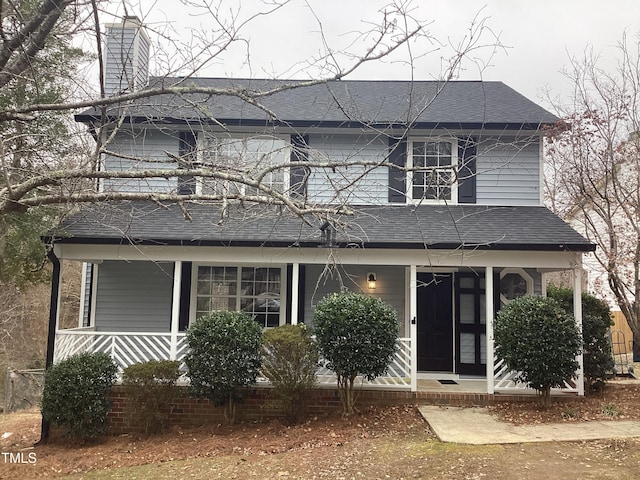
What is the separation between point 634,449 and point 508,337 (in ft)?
8.03

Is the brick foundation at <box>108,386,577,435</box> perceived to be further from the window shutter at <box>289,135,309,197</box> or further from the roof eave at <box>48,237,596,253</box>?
the window shutter at <box>289,135,309,197</box>

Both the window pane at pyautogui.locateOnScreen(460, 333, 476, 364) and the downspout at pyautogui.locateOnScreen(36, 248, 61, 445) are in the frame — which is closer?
the downspout at pyautogui.locateOnScreen(36, 248, 61, 445)

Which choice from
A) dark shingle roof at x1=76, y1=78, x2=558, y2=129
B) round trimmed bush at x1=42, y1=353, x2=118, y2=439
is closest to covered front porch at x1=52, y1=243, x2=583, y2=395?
round trimmed bush at x1=42, y1=353, x2=118, y2=439

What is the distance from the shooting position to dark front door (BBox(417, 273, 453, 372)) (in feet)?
35.1

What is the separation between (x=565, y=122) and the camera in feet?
33.6

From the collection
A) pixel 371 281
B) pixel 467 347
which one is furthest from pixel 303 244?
pixel 467 347

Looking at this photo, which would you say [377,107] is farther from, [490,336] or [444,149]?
[490,336]

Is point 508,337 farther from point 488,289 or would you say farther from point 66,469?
point 66,469

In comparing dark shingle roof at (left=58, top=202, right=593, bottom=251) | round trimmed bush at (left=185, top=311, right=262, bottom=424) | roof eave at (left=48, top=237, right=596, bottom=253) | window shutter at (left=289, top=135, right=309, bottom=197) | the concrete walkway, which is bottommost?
the concrete walkway

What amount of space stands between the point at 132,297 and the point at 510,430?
7727mm

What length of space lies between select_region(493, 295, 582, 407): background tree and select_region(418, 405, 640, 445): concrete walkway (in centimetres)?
83

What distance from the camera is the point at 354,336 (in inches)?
313

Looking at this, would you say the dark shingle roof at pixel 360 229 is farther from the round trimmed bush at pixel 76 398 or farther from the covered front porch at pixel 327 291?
the round trimmed bush at pixel 76 398

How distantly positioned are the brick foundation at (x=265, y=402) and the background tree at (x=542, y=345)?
877 mm
